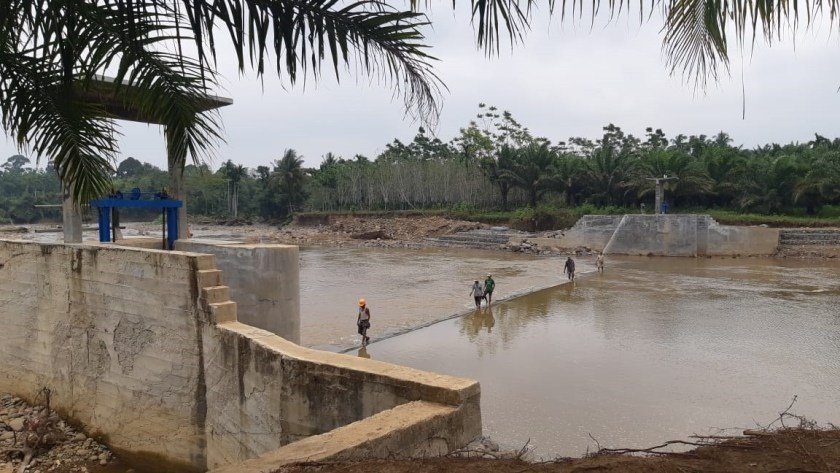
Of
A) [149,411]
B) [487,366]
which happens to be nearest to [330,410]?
[149,411]

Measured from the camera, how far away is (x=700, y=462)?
130 inches

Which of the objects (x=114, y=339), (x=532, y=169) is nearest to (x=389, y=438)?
(x=114, y=339)

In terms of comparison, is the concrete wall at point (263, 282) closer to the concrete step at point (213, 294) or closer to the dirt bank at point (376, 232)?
the concrete step at point (213, 294)

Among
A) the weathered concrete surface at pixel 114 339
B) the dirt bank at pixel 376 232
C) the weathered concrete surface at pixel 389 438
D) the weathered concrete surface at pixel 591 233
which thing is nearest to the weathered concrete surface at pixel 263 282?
the weathered concrete surface at pixel 114 339

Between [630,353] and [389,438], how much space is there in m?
8.18

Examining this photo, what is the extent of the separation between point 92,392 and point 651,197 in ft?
130

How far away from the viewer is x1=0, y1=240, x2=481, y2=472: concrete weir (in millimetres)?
4836

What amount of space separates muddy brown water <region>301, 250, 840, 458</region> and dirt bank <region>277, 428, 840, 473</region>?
9.81ft

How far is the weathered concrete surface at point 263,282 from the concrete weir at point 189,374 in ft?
0.17

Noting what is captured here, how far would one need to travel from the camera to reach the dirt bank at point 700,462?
3160 millimetres

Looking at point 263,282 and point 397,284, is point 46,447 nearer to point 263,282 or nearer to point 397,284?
point 263,282

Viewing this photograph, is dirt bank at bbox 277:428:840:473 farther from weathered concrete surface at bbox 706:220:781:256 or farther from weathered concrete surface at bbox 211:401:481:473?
weathered concrete surface at bbox 706:220:781:256

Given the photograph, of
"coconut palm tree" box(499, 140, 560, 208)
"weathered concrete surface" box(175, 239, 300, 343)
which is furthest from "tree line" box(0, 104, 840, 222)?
"weathered concrete surface" box(175, 239, 300, 343)

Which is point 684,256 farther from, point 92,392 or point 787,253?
point 92,392
